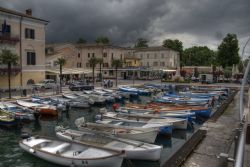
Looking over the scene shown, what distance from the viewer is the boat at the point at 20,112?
24.9 m

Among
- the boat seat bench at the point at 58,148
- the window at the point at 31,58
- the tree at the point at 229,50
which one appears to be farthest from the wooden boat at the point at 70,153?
the tree at the point at 229,50

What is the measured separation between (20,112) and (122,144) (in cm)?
1494

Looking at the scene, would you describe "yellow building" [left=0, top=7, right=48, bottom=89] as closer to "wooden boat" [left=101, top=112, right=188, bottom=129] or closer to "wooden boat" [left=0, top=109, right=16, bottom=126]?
"wooden boat" [left=0, top=109, right=16, bottom=126]

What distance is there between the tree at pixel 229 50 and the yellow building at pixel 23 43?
47.9 m

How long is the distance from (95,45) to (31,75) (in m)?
40.7

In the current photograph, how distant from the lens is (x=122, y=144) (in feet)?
52.7

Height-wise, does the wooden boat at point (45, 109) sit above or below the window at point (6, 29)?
below

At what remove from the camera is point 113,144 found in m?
15.9

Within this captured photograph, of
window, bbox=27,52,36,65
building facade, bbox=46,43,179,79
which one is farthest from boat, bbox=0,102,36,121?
building facade, bbox=46,43,179,79

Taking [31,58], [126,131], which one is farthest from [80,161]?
[31,58]

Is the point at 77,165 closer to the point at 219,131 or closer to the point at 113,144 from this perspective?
the point at 113,144

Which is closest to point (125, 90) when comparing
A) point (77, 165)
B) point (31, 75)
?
point (31, 75)

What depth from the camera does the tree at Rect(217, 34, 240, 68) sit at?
230ft

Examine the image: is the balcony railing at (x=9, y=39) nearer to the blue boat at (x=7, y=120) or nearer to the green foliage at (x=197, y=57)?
the blue boat at (x=7, y=120)
